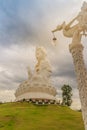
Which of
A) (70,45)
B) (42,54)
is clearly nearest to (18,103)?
(42,54)

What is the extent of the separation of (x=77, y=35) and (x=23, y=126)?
1558 centimetres

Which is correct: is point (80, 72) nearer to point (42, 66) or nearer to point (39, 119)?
point (39, 119)

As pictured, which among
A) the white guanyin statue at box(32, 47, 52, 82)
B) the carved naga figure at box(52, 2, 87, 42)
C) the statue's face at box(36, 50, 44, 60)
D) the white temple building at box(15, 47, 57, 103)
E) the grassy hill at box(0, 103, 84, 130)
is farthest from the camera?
the statue's face at box(36, 50, 44, 60)

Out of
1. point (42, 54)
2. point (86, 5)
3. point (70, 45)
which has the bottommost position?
point (70, 45)

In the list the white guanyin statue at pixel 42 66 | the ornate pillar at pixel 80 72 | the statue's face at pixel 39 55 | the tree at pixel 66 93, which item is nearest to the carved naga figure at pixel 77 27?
the ornate pillar at pixel 80 72

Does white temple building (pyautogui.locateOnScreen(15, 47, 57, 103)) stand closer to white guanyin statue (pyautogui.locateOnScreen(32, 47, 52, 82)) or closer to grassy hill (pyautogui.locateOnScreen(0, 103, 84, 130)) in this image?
white guanyin statue (pyautogui.locateOnScreen(32, 47, 52, 82))

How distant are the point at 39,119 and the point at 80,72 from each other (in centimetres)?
1810

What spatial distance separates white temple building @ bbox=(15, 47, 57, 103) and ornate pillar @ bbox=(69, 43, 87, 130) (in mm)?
28938

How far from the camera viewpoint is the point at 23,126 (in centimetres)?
2552

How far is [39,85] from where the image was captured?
42.4 meters

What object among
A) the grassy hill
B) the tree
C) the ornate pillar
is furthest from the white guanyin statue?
the ornate pillar

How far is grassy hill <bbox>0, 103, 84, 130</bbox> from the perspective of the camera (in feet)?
83.4

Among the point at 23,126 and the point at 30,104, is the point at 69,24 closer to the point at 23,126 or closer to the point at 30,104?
the point at 23,126

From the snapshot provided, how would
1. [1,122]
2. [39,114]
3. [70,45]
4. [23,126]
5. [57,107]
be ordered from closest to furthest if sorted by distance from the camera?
[70,45]
[23,126]
[1,122]
[39,114]
[57,107]
